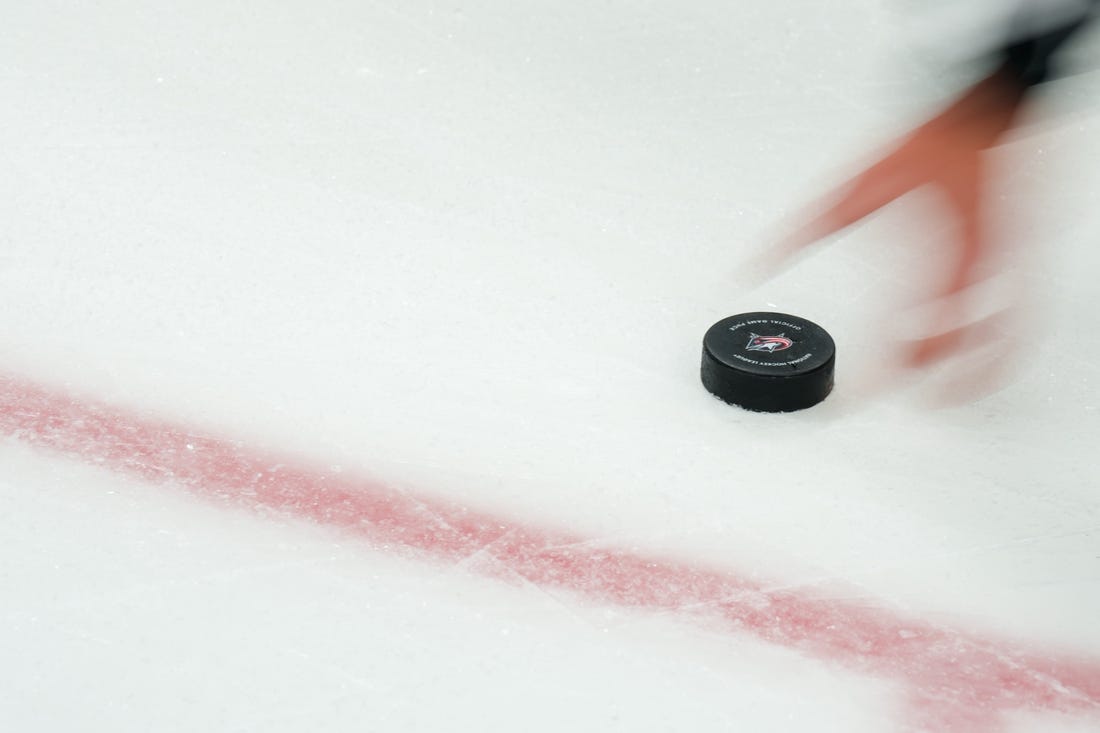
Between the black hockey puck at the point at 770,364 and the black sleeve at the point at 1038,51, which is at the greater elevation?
the black sleeve at the point at 1038,51

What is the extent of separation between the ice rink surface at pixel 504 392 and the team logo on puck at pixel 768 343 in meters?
0.12

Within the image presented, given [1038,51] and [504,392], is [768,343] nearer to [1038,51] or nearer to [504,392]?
[504,392]

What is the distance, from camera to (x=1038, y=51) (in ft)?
6.37

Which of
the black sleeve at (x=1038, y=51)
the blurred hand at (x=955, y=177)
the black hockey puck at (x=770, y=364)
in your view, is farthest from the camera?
the black hockey puck at (x=770, y=364)

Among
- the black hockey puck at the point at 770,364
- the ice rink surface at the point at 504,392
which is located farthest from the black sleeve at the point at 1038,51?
the black hockey puck at the point at 770,364

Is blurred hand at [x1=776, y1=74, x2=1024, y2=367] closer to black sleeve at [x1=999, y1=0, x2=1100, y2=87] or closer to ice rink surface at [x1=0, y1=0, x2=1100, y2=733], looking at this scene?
black sleeve at [x1=999, y1=0, x2=1100, y2=87]

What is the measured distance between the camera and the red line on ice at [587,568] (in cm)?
176

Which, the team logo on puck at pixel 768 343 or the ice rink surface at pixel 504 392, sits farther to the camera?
the team logo on puck at pixel 768 343

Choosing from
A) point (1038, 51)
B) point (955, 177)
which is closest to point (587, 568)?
point (955, 177)

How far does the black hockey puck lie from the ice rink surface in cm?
4

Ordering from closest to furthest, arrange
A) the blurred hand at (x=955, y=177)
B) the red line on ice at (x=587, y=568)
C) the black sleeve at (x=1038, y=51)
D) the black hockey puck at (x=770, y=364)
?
the red line on ice at (x=587, y=568) < the black sleeve at (x=1038, y=51) < the blurred hand at (x=955, y=177) < the black hockey puck at (x=770, y=364)

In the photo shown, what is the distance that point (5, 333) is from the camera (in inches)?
97.9

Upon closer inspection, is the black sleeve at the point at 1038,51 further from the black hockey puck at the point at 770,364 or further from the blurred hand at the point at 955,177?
the black hockey puck at the point at 770,364

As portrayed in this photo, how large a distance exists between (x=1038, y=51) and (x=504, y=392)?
98 cm
